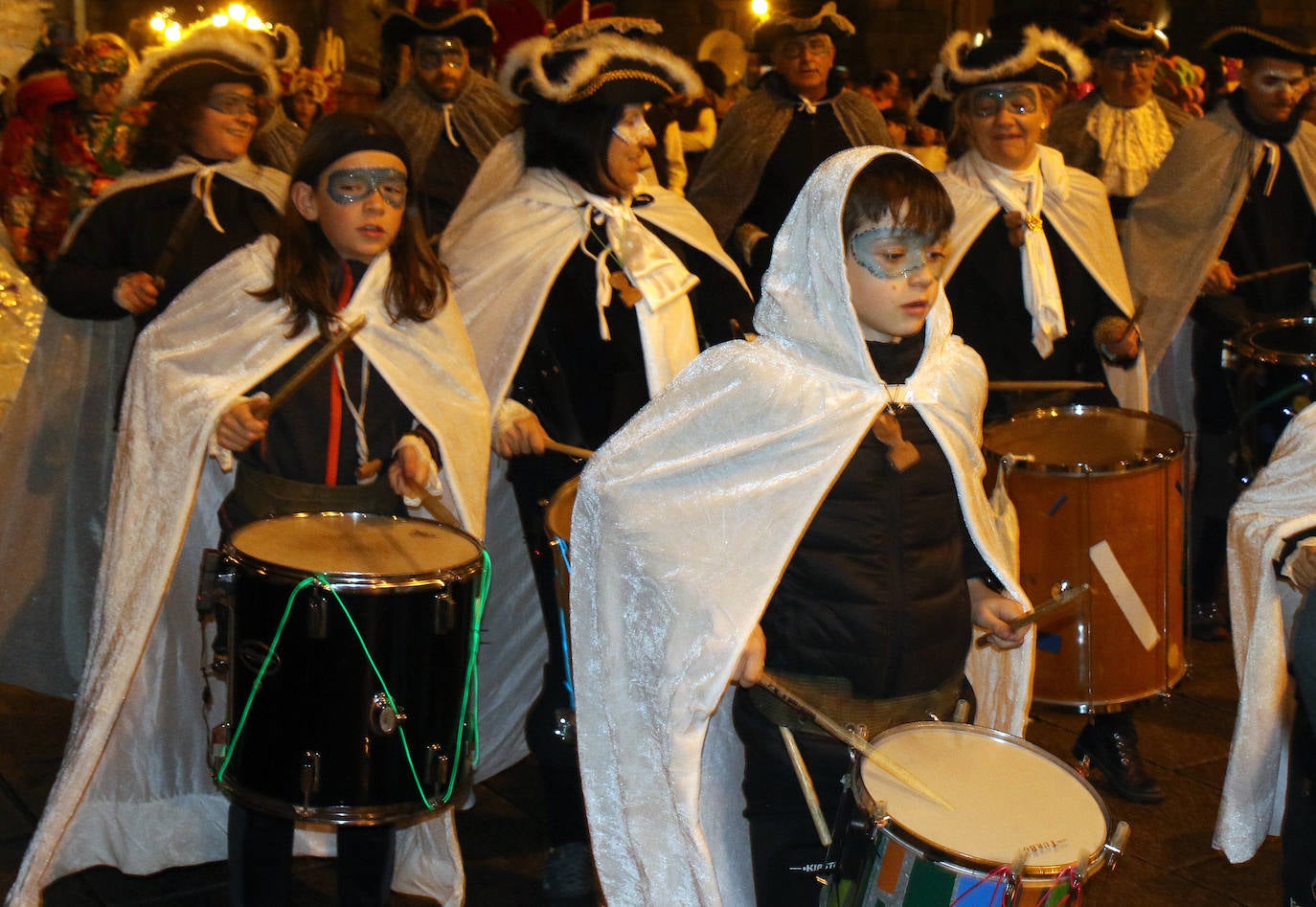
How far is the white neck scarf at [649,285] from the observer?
176 inches

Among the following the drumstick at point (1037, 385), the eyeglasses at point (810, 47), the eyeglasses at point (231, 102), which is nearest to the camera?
the drumstick at point (1037, 385)

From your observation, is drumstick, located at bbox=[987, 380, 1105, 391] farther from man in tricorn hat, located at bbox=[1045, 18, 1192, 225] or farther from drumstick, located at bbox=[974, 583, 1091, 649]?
man in tricorn hat, located at bbox=[1045, 18, 1192, 225]

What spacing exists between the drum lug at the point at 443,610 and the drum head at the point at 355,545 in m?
0.05

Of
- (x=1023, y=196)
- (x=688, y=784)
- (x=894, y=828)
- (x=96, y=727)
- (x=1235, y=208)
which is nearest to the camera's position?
(x=894, y=828)

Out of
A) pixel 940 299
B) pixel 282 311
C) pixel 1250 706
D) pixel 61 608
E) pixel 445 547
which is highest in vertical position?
pixel 940 299

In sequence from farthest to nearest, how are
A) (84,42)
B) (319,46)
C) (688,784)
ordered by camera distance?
(319,46), (84,42), (688,784)

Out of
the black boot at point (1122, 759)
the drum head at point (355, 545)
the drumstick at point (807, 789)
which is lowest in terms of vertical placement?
the black boot at point (1122, 759)

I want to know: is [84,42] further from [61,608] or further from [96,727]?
[96,727]

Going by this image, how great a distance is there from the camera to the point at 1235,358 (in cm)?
534

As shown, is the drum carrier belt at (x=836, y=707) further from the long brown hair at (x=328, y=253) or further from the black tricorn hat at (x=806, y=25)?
the black tricorn hat at (x=806, y=25)

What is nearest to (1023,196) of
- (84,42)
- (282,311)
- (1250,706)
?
(1250,706)

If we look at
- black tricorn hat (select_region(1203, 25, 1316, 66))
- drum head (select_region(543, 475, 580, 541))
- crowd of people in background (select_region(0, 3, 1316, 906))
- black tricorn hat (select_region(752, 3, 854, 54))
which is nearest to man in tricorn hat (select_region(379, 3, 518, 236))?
crowd of people in background (select_region(0, 3, 1316, 906))

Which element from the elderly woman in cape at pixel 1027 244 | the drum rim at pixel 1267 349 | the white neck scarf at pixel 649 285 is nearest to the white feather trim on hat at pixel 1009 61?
the elderly woman in cape at pixel 1027 244

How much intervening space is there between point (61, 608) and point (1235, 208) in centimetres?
440
